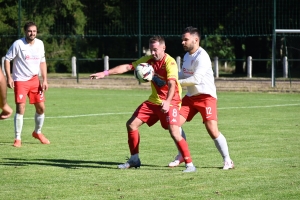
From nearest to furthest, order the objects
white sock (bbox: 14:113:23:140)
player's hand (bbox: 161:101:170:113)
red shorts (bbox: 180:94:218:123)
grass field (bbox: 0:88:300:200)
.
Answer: grass field (bbox: 0:88:300:200) → player's hand (bbox: 161:101:170:113) → red shorts (bbox: 180:94:218:123) → white sock (bbox: 14:113:23:140)

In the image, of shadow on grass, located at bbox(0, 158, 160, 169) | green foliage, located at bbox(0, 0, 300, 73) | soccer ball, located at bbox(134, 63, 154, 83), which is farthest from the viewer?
green foliage, located at bbox(0, 0, 300, 73)

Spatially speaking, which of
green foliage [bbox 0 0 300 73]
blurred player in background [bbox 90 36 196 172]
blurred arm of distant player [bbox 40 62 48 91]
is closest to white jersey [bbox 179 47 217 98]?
blurred player in background [bbox 90 36 196 172]

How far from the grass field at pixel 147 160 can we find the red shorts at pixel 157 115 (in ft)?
2.24

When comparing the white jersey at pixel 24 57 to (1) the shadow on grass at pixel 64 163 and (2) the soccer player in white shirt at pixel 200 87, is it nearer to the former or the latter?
(1) the shadow on grass at pixel 64 163

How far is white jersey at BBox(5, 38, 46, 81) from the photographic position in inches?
554

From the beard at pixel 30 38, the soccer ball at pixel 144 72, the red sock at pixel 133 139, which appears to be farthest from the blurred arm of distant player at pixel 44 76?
the soccer ball at pixel 144 72

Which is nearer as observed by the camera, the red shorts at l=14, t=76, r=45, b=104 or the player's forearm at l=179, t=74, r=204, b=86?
the player's forearm at l=179, t=74, r=204, b=86

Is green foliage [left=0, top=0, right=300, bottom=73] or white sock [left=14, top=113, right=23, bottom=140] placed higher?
green foliage [left=0, top=0, right=300, bottom=73]

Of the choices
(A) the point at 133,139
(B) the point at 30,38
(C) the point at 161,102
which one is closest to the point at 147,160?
(A) the point at 133,139

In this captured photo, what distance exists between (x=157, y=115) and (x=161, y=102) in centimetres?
21

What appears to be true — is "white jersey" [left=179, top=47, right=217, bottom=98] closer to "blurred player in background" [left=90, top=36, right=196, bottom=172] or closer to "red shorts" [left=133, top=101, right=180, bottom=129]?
"blurred player in background" [left=90, top=36, right=196, bottom=172]

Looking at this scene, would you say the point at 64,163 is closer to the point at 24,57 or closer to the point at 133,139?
the point at 133,139

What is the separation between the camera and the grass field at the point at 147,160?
8.76 metres

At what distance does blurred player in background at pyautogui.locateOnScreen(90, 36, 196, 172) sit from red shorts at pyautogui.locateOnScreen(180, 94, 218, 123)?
28 centimetres
